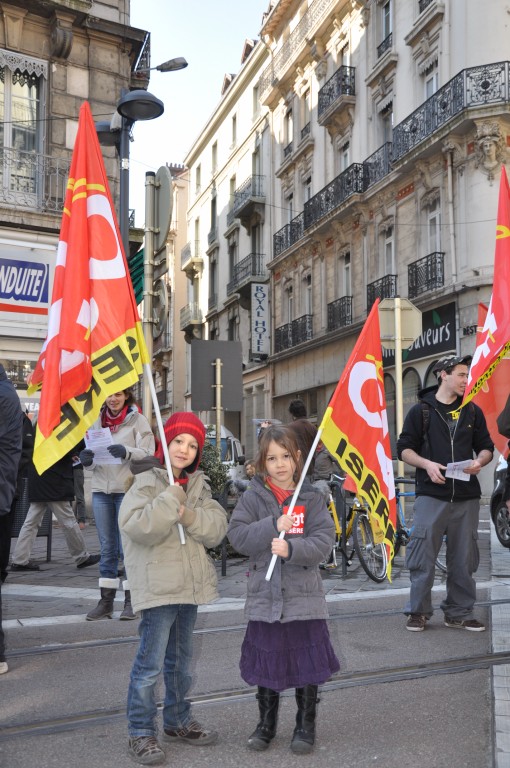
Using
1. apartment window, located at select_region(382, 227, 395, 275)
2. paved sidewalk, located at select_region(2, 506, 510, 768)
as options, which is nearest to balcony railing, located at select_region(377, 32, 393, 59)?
apartment window, located at select_region(382, 227, 395, 275)

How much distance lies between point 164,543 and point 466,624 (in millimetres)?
2951

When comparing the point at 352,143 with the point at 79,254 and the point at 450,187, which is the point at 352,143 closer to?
the point at 450,187

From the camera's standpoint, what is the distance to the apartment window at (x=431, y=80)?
2228cm

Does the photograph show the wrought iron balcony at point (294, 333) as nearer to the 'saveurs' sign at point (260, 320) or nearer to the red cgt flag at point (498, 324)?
the 'saveurs' sign at point (260, 320)

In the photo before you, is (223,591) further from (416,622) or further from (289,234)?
(289,234)

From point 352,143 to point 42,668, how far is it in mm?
24678

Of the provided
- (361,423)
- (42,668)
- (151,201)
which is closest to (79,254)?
(361,423)

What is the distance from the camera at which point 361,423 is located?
4738mm

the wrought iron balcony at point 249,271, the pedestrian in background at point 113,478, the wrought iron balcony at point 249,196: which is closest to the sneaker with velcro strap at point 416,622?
the pedestrian in background at point 113,478

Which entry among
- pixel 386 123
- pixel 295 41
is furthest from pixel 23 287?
pixel 295 41

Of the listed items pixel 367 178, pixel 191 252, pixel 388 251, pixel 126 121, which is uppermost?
pixel 191 252

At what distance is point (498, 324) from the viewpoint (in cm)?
565

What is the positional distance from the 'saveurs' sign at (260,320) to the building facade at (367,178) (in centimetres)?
37

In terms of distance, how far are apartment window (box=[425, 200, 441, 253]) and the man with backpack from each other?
16.7m
